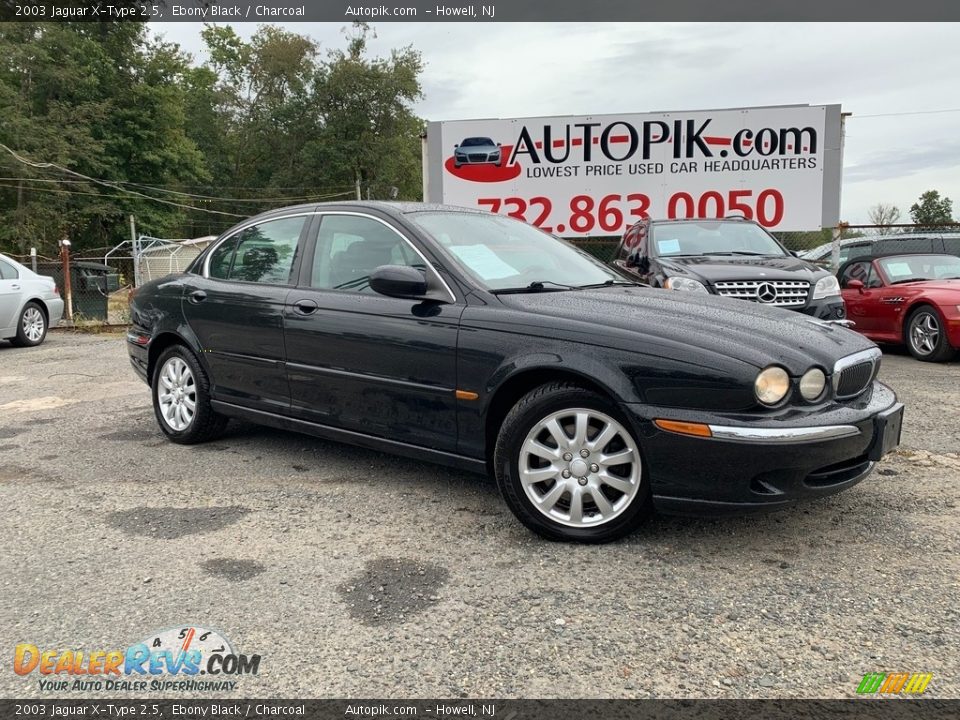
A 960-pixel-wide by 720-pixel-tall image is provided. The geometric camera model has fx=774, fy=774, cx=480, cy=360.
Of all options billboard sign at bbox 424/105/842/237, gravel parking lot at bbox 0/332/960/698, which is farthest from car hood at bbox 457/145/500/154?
gravel parking lot at bbox 0/332/960/698

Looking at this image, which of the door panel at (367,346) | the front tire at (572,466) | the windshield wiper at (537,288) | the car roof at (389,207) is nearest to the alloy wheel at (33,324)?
the car roof at (389,207)

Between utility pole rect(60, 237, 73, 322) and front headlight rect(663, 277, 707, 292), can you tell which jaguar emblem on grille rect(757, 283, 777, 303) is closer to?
front headlight rect(663, 277, 707, 292)


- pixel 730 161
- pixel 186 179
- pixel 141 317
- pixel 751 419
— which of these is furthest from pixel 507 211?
pixel 186 179

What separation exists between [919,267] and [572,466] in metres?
8.21

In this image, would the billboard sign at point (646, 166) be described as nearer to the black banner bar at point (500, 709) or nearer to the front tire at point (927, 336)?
the front tire at point (927, 336)

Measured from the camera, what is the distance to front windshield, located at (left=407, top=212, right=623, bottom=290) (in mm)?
3914

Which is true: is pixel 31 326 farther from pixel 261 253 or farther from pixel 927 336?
pixel 927 336

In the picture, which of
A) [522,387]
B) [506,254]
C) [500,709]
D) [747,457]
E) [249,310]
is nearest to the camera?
[500,709]

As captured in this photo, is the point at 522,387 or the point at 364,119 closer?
the point at 522,387

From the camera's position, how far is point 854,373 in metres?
3.35

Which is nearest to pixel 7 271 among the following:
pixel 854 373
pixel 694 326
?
pixel 694 326

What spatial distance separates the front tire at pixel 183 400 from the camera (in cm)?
503

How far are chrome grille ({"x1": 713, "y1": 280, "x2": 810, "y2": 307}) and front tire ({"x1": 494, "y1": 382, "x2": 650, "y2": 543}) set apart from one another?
4279 mm

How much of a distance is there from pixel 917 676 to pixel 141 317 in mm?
5076
